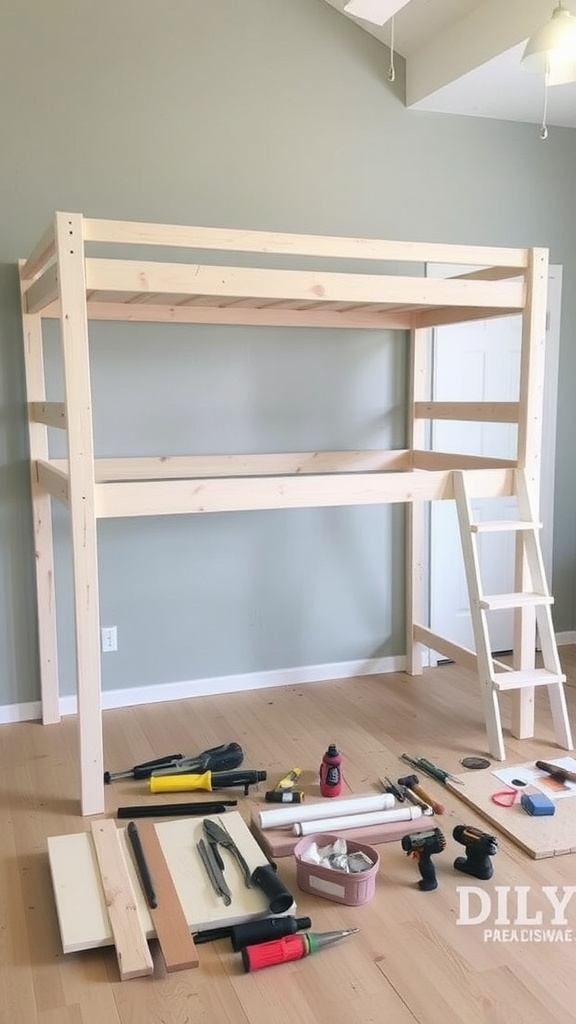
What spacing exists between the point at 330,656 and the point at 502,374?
1.62 m

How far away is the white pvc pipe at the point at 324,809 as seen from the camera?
260 cm

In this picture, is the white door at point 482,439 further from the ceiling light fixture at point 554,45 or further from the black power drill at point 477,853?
the black power drill at point 477,853

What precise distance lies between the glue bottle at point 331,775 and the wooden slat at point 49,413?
137cm

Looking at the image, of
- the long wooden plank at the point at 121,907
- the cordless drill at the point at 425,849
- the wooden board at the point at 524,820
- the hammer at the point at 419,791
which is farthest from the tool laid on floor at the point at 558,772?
the long wooden plank at the point at 121,907

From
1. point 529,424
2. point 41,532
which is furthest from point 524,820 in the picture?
point 41,532

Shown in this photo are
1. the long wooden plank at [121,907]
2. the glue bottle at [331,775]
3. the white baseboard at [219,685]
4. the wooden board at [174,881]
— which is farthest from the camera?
the white baseboard at [219,685]

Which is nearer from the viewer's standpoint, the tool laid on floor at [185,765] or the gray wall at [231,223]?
the tool laid on floor at [185,765]

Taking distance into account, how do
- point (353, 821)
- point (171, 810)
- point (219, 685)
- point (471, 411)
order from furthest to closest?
point (219, 685) < point (471, 411) < point (171, 810) < point (353, 821)

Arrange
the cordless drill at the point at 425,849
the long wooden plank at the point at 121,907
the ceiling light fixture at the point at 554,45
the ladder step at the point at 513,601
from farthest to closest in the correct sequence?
1. the ladder step at the point at 513,601
2. the ceiling light fixture at the point at 554,45
3. the cordless drill at the point at 425,849
4. the long wooden plank at the point at 121,907

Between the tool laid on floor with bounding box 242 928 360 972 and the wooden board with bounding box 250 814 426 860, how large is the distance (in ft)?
1.31

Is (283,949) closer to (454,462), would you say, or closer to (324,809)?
(324,809)

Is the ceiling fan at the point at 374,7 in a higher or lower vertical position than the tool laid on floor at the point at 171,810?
higher

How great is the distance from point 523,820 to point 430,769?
1.38 ft

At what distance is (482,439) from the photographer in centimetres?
427
